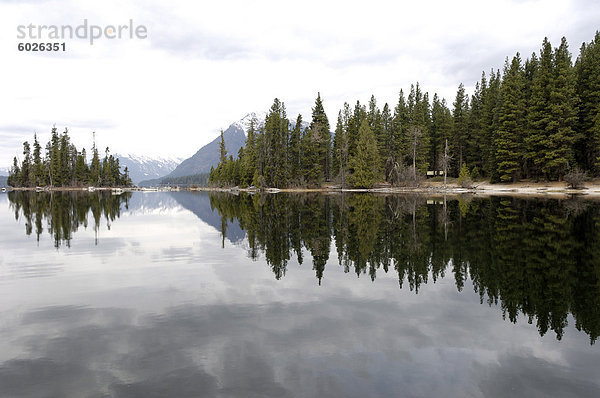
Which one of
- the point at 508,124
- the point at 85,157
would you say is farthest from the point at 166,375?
the point at 85,157

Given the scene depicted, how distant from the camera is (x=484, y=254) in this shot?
13766 mm

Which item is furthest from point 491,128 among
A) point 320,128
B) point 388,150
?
point 320,128

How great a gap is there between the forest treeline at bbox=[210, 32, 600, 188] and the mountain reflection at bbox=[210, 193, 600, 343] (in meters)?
44.8

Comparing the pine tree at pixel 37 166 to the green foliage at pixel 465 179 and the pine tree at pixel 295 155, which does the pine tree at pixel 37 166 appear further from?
the green foliage at pixel 465 179

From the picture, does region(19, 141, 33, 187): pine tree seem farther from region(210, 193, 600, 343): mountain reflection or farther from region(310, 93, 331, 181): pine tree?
region(210, 193, 600, 343): mountain reflection

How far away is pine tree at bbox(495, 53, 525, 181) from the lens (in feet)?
217

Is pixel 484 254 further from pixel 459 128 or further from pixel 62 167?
pixel 62 167

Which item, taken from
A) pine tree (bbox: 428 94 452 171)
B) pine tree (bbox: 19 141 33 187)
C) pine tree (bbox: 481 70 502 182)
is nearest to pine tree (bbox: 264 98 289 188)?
pine tree (bbox: 428 94 452 171)

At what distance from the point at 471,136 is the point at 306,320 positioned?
8744 cm

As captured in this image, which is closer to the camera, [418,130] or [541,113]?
[541,113]

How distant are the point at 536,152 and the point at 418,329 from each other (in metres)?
66.1

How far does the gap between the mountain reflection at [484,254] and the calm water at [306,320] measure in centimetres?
8

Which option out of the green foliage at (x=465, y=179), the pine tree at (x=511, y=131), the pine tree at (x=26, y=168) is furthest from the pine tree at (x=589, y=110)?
the pine tree at (x=26, y=168)

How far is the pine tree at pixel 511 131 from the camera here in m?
66.2
